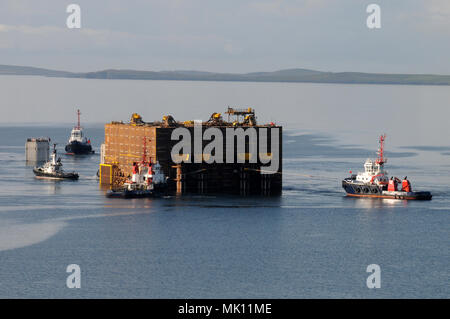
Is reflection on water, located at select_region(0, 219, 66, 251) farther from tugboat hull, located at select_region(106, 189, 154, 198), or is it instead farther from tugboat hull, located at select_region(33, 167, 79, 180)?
tugboat hull, located at select_region(33, 167, 79, 180)

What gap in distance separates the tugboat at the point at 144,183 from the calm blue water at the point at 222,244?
11.2 ft

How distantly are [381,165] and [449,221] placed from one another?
2545cm

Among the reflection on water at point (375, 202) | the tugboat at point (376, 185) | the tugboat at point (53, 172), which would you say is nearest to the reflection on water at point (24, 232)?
the reflection on water at point (375, 202)

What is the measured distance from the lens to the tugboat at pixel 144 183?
137 m

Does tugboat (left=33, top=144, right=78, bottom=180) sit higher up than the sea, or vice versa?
tugboat (left=33, top=144, right=78, bottom=180)

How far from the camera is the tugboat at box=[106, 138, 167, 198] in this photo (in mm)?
137250

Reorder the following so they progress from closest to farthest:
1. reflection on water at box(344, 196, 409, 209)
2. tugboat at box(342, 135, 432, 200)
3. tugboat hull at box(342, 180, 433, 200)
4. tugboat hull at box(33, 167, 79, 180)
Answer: reflection on water at box(344, 196, 409, 209) → tugboat at box(342, 135, 432, 200) → tugboat hull at box(342, 180, 433, 200) → tugboat hull at box(33, 167, 79, 180)

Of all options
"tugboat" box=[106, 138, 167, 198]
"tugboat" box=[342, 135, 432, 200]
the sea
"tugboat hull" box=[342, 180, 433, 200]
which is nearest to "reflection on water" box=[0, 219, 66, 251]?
the sea

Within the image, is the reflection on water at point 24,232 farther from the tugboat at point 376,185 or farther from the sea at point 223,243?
the tugboat at point 376,185

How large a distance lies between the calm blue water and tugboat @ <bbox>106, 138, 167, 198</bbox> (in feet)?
11.2

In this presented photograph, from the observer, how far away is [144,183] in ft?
453
